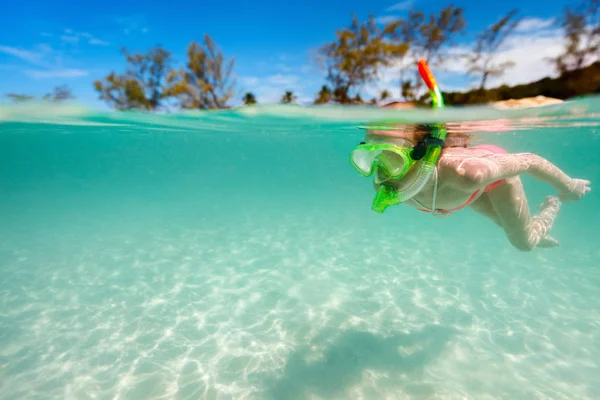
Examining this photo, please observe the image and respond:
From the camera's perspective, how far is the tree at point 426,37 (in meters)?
6.32

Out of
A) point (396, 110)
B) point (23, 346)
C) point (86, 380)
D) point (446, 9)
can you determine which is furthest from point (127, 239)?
point (446, 9)

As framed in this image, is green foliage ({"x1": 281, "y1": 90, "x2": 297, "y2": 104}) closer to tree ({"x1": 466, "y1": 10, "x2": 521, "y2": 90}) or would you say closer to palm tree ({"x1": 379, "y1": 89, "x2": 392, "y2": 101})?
palm tree ({"x1": 379, "y1": 89, "x2": 392, "y2": 101})

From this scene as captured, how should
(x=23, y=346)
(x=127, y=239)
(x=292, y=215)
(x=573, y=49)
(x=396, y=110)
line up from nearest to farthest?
(x=573, y=49)
(x=23, y=346)
(x=396, y=110)
(x=127, y=239)
(x=292, y=215)

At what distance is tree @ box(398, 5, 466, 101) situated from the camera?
632 cm

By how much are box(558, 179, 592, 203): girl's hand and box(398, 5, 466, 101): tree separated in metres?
3.54

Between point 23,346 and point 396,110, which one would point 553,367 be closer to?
point 396,110

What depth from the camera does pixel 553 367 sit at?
17.4ft

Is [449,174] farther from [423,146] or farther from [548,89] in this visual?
[548,89]

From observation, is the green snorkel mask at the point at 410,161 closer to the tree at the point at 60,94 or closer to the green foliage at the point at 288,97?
the green foliage at the point at 288,97

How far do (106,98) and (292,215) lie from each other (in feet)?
32.6

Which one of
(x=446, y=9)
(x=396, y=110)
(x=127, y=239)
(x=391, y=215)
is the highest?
(x=446, y=9)

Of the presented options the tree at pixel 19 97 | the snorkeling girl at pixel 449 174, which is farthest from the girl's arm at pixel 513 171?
the tree at pixel 19 97

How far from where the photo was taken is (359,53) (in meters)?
7.29

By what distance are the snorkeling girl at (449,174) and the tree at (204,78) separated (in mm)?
6902
